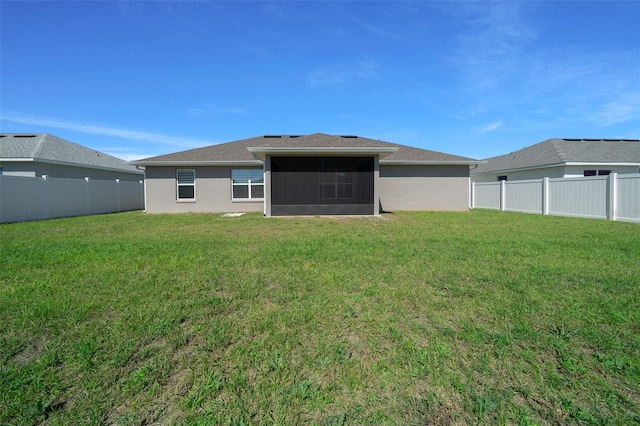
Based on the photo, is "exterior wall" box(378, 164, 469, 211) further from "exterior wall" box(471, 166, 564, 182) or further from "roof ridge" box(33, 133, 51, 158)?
"roof ridge" box(33, 133, 51, 158)

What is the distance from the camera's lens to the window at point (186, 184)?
18281 millimetres

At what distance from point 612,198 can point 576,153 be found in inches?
380

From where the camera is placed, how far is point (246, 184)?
18.4 metres

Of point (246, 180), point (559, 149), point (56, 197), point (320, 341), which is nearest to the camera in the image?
point (320, 341)

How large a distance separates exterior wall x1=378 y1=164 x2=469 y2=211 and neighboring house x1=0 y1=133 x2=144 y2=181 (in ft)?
49.1

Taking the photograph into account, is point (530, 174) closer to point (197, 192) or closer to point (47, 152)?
point (197, 192)

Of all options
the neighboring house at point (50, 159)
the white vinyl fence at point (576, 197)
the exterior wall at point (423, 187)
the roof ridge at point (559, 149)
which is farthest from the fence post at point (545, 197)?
the neighboring house at point (50, 159)

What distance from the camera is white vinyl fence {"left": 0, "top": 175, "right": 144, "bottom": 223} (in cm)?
1302

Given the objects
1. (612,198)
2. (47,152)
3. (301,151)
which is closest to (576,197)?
(612,198)

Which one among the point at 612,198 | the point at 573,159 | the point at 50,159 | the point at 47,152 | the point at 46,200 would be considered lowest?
the point at 612,198

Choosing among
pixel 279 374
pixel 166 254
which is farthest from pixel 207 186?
pixel 279 374

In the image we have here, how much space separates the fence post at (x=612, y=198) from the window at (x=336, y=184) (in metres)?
10.1

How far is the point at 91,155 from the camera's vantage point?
74.2 feet

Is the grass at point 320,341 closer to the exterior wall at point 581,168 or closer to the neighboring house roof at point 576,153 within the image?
the exterior wall at point 581,168
